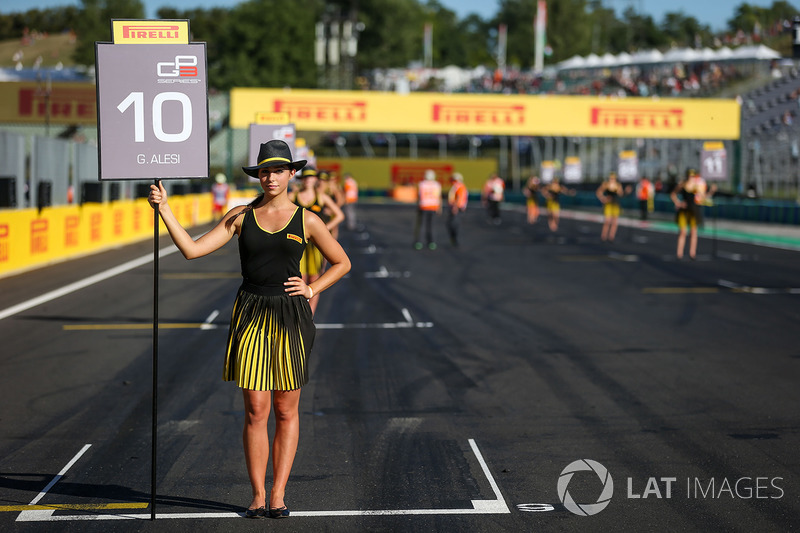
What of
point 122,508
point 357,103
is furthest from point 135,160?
point 357,103

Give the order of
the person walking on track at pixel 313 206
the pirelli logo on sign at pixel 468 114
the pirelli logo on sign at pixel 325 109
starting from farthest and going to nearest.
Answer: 1. the pirelli logo on sign at pixel 468 114
2. the pirelli logo on sign at pixel 325 109
3. the person walking on track at pixel 313 206

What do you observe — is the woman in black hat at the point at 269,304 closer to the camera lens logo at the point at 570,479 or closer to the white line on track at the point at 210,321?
the camera lens logo at the point at 570,479

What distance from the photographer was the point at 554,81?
78.3 m

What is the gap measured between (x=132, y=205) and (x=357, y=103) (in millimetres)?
21570

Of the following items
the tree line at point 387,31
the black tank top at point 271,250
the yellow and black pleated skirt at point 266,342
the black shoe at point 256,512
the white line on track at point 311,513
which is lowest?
the white line on track at point 311,513

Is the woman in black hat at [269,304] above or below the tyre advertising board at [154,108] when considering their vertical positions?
below

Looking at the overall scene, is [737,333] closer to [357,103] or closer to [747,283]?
[747,283]

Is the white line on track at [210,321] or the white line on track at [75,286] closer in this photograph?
the white line on track at [210,321]

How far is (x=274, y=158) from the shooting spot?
5.55m

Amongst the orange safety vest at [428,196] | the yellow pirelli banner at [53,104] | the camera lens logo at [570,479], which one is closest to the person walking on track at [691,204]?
the orange safety vest at [428,196]

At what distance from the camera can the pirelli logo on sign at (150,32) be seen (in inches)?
241

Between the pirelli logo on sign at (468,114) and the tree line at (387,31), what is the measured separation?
11427 millimetres

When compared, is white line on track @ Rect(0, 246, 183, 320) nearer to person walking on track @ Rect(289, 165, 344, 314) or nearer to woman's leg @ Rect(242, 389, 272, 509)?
person walking on track @ Rect(289, 165, 344, 314)

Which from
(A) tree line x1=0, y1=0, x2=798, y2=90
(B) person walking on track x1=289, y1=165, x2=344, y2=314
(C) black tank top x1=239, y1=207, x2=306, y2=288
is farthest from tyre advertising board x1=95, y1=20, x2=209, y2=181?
(A) tree line x1=0, y1=0, x2=798, y2=90
